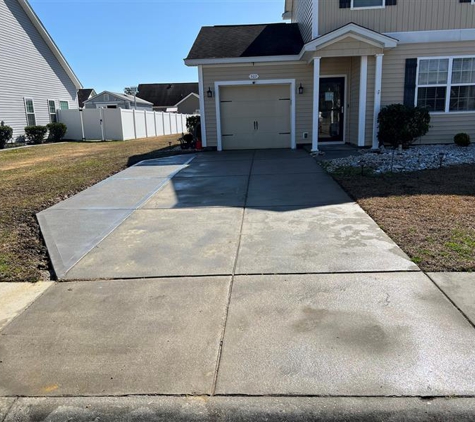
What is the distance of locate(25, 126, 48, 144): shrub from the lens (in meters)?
22.5

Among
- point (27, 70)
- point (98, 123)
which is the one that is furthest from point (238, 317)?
point (98, 123)

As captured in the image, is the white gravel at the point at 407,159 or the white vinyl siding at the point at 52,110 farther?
the white vinyl siding at the point at 52,110

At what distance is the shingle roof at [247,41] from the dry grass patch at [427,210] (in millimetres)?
6935

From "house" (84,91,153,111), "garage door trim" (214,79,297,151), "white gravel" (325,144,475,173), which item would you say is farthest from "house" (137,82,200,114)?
"white gravel" (325,144,475,173)

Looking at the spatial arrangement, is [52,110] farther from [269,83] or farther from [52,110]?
[269,83]

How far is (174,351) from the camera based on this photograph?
295cm

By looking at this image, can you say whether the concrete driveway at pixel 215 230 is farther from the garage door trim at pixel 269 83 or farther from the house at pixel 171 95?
the house at pixel 171 95

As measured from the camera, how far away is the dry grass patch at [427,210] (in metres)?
4.46

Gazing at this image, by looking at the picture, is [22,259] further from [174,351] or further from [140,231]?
[174,351]

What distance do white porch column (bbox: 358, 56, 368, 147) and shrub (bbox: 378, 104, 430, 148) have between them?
2.40 feet

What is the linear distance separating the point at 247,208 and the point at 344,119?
939cm

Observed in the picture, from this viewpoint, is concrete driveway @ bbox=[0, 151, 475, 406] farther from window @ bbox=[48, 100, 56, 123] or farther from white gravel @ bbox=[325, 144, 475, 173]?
window @ bbox=[48, 100, 56, 123]

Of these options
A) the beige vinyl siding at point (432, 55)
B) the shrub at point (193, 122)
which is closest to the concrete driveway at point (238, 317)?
the beige vinyl siding at point (432, 55)

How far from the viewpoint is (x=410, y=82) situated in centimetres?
1298
